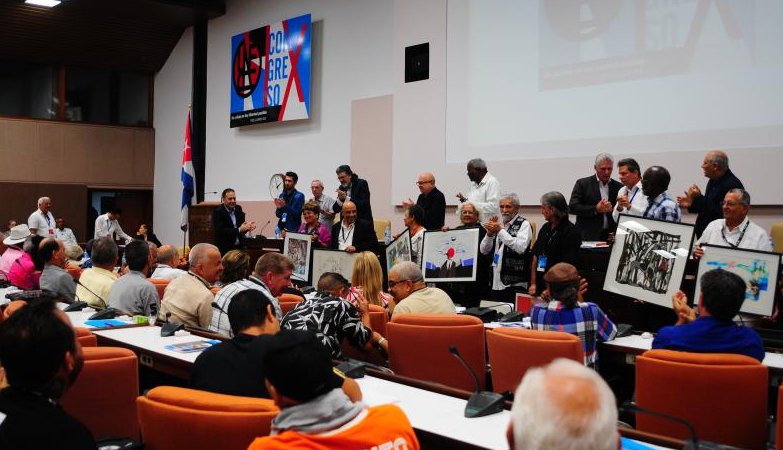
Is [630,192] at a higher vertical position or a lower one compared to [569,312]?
higher

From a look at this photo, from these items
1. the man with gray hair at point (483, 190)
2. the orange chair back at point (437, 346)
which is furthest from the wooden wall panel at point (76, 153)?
the orange chair back at point (437, 346)

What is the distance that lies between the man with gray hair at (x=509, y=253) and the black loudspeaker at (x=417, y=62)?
166 inches

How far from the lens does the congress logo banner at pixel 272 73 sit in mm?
12672

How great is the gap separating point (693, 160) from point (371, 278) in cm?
433

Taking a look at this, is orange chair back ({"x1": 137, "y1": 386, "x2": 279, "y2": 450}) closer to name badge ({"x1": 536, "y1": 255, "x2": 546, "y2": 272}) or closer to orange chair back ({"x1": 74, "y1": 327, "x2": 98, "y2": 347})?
orange chair back ({"x1": 74, "y1": 327, "x2": 98, "y2": 347})

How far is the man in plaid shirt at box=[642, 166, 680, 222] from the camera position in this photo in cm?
589

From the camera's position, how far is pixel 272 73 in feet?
43.4

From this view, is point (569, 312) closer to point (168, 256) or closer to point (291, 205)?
point (168, 256)

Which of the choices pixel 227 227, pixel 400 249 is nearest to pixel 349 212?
pixel 400 249

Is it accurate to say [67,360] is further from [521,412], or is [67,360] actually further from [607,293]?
[607,293]

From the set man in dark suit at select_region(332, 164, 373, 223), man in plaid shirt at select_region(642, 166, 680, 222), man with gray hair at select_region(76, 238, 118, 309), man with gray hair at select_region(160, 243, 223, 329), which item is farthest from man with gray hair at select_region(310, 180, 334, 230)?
man with gray hair at select_region(160, 243, 223, 329)

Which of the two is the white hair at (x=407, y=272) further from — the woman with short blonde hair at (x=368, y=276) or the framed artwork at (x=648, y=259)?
the framed artwork at (x=648, y=259)

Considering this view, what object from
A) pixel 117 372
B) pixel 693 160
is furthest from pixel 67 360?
pixel 693 160

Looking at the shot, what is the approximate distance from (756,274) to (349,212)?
4.34 metres
